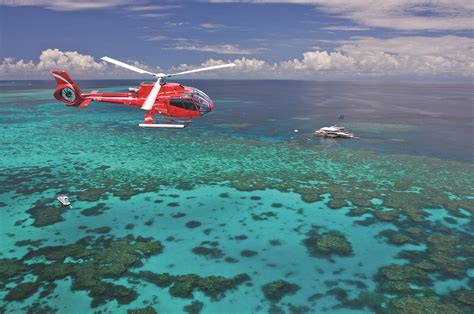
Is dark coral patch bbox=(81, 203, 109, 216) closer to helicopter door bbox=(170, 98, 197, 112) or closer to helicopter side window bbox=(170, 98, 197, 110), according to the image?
helicopter door bbox=(170, 98, 197, 112)

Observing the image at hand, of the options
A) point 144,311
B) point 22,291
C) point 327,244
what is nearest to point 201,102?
point 327,244

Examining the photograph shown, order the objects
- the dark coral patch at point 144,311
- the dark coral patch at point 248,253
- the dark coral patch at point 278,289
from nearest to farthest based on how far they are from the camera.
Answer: the dark coral patch at point 144,311, the dark coral patch at point 278,289, the dark coral patch at point 248,253

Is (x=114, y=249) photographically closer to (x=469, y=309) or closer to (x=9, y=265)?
(x=9, y=265)

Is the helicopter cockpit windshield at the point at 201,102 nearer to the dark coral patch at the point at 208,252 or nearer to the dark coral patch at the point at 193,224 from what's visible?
the dark coral patch at the point at 193,224

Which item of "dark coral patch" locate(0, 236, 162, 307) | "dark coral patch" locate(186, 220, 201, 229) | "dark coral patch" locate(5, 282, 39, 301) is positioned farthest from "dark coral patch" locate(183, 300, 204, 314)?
"dark coral patch" locate(5, 282, 39, 301)

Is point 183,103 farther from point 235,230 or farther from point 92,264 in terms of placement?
point 92,264

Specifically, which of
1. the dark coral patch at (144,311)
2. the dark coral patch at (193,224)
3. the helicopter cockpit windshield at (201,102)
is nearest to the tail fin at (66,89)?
the helicopter cockpit windshield at (201,102)

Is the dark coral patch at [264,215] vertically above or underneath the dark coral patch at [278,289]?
above
